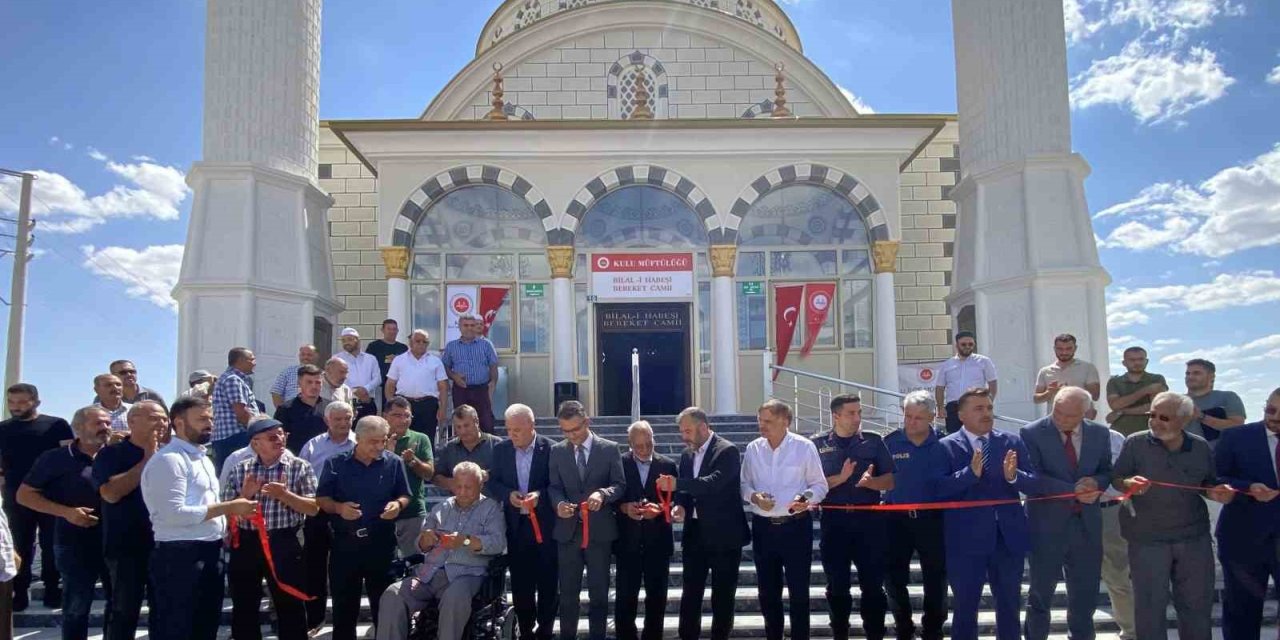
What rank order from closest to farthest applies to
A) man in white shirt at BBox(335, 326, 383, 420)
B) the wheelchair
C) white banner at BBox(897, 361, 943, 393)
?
the wheelchair
man in white shirt at BBox(335, 326, 383, 420)
white banner at BBox(897, 361, 943, 393)

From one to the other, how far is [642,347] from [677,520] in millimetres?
8007

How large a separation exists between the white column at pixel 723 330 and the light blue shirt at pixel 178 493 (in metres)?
8.81

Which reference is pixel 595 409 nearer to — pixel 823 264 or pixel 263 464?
pixel 823 264

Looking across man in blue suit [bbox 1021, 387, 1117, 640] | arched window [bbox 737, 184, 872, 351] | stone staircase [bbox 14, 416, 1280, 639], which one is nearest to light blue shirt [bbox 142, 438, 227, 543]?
stone staircase [bbox 14, 416, 1280, 639]

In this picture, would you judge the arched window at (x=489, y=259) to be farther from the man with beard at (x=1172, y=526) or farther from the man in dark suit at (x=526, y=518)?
the man with beard at (x=1172, y=526)

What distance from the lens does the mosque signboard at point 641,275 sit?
13.6 m

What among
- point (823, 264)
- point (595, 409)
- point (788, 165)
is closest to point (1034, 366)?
point (823, 264)

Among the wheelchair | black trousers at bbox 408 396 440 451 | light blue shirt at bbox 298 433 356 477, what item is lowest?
the wheelchair

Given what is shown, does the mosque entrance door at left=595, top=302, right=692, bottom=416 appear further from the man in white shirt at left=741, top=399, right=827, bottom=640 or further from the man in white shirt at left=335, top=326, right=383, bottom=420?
the man in white shirt at left=741, top=399, right=827, bottom=640

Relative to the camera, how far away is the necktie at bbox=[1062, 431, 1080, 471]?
5727mm

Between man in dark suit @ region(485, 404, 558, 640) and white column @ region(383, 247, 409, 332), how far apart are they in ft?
25.1

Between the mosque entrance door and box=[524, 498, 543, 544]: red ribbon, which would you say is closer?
box=[524, 498, 543, 544]: red ribbon

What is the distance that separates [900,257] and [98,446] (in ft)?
41.0

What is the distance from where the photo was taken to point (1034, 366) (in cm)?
1155
